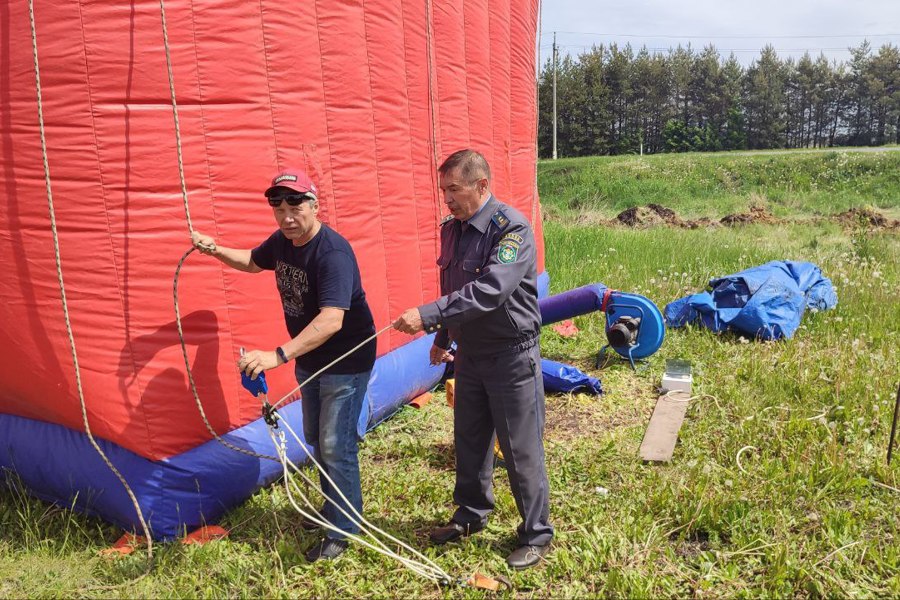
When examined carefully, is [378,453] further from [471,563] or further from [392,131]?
[392,131]

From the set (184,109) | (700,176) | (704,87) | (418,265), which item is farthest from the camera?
(704,87)

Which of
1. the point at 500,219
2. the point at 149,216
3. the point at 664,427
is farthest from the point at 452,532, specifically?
the point at 149,216

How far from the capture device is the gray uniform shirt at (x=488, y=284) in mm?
2943

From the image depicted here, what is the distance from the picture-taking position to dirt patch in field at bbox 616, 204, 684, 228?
50.6 feet

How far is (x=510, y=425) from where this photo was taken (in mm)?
3234

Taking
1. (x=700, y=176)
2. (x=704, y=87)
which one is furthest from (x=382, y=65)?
(x=704, y=87)

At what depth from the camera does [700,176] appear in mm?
24750

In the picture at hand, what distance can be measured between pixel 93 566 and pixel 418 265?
2888 mm

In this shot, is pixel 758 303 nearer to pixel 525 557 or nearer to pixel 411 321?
pixel 525 557

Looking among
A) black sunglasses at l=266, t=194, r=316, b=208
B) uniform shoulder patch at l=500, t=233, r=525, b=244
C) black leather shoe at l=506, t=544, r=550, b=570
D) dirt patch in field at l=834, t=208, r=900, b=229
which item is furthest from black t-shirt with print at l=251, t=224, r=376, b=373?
dirt patch in field at l=834, t=208, r=900, b=229

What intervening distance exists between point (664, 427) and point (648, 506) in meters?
1.11

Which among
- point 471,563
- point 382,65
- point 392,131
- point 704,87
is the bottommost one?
point 471,563

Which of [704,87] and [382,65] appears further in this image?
[704,87]

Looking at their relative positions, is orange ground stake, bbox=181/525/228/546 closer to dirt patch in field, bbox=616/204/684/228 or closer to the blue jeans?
the blue jeans
